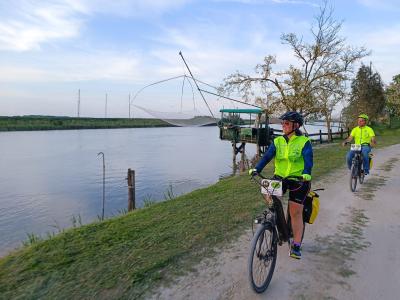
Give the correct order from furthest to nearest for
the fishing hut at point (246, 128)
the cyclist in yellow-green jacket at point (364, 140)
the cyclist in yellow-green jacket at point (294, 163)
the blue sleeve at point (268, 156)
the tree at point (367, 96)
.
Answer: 1. the tree at point (367, 96)
2. the fishing hut at point (246, 128)
3. the cyclist in yellow-green jacket at point (364, 140)
4. the blue sleeve at point (268, 156)
5. the cyclist in yellow-green jacket at point (294, 163)

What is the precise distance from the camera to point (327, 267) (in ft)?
15.1

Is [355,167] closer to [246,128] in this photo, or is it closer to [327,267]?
[327,267]

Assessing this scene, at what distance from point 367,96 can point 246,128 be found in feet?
83.8

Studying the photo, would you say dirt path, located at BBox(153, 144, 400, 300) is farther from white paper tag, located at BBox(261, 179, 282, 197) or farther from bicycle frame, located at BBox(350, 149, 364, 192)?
bicycle frame, located at BBox(350, 149, 364, 192)

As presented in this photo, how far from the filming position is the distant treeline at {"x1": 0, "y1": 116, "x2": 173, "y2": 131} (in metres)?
63.0

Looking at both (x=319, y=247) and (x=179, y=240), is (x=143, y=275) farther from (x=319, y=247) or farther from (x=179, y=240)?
(x=319, y=247)

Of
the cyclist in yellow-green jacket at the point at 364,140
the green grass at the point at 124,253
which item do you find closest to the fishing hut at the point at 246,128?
the cyclist in yellow-green jacket at the point at 364,140

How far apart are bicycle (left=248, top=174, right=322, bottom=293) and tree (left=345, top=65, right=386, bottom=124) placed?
40.6 meters

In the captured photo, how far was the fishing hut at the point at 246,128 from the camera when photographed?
25406 millimetres

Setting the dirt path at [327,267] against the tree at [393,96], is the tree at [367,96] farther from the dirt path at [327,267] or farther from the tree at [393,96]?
the dirt path at [327,267]

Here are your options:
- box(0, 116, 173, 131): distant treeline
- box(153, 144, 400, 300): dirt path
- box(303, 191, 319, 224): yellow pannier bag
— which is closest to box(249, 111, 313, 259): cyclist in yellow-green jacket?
box(303, 191, 319, 224): yellow pannier bag

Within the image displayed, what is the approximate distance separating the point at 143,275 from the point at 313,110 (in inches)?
887

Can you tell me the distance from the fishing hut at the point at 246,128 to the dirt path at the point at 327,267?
18052 millimetres

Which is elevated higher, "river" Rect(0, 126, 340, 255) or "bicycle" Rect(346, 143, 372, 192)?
"bicycle" Rect(346, 143, 372, 192)
